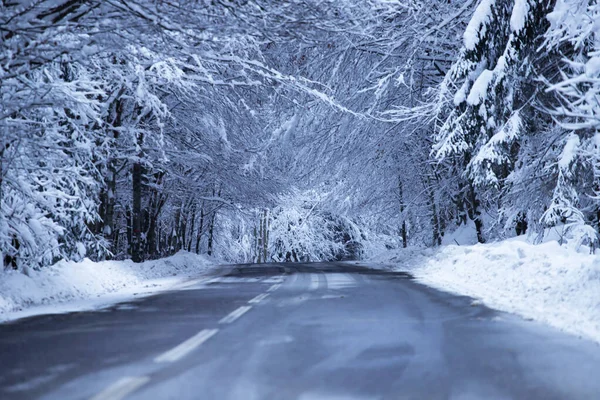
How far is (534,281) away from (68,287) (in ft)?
28.8

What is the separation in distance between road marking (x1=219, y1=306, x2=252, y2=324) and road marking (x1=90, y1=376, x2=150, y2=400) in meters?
3.52

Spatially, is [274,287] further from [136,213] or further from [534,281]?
[136,213]

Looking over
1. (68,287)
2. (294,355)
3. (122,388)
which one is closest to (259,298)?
(68,287)

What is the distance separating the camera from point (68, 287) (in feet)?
43.5

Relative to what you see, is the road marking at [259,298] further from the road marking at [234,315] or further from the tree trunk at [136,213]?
the tree trunk at [136,213]

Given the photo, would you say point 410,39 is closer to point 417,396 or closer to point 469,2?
point 469,2

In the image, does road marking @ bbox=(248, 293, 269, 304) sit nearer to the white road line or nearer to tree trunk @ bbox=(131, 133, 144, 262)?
the white road line

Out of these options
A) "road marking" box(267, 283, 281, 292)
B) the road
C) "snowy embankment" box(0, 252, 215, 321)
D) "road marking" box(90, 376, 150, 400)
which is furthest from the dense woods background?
"road marking" box(90, 376, 150, 400)

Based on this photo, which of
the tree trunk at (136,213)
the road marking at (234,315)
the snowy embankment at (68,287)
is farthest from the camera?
the tree trunk at (136,213)

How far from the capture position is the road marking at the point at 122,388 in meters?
4.80

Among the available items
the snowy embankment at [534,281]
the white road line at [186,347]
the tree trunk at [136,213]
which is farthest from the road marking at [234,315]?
the tree trunk at [136,213]

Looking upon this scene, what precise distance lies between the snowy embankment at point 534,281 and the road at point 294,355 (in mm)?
572

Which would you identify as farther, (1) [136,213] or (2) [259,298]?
(1) [136,213]

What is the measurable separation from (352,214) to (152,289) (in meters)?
20.6
